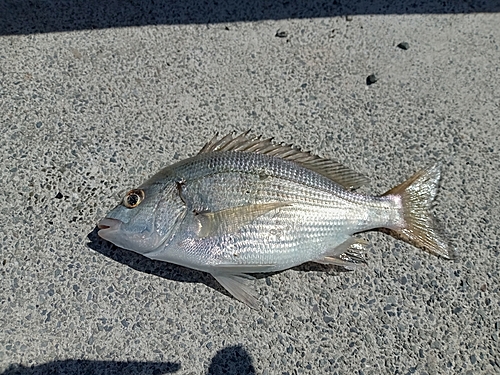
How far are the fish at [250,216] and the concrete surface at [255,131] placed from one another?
0.19m

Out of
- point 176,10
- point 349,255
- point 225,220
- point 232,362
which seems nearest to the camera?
point 225,220

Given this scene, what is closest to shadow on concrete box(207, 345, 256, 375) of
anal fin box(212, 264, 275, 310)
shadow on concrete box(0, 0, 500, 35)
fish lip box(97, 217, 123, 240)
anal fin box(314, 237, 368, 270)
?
anal fin box(212, 264, 275, 310)

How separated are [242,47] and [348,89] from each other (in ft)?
2.29

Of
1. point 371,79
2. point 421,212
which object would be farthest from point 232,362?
point 371,79

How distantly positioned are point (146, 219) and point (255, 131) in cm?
86

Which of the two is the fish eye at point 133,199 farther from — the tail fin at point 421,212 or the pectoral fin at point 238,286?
the tail fin at point 421,212

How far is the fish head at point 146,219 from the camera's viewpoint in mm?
1875

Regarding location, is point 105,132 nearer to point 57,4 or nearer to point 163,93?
point 163,93

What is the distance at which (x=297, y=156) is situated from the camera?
209cm

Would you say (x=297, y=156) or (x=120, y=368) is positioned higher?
(x=297, y=156)

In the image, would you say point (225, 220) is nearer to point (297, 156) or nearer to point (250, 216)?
point (250, 216)

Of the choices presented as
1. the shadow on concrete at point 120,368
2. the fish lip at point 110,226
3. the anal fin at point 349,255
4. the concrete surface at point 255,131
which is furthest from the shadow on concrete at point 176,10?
the shadow on concrete at point 120,368

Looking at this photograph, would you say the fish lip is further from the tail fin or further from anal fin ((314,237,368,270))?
the tail fin

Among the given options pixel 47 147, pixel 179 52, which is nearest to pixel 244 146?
pixel 179 52
